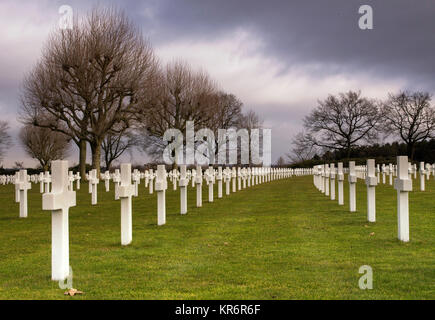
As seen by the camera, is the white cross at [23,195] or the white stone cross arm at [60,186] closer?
the white stone cross arm at [60,186]

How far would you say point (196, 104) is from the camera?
51.2m

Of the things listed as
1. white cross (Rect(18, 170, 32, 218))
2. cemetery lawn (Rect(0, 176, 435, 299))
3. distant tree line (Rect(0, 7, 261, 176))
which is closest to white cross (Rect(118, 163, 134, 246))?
cemetery lawn (Rect(0, 176, 435, 299))

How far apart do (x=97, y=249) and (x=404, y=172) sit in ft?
17.8

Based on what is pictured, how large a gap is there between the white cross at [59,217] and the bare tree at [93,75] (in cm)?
3132

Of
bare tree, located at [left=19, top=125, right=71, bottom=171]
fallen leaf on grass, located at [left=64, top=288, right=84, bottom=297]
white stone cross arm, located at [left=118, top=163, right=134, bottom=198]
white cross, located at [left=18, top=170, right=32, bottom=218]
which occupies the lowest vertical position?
fallen leaf on grass, located at [left=64, top=288, right=84, bottom=297]

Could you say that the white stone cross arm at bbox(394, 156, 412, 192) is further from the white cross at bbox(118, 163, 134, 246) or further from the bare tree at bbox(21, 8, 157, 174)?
the bare tree at bbox(21, 8, 157, 174)

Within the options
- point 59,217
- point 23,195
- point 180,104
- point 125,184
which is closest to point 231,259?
point 59,217

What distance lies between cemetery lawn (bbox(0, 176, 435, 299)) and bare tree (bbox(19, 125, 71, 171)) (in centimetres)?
5943

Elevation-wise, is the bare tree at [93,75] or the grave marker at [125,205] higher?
the bare tree at [93,75]

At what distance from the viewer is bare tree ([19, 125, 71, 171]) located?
69375mm

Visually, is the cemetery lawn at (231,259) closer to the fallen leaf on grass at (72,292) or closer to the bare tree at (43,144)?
the fallen leaf on grass at (72,292)

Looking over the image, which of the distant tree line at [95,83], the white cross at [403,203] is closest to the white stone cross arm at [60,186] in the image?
the white cross at [403,203]

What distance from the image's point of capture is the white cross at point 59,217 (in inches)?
249

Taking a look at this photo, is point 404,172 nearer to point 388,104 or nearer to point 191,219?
point 191,219
